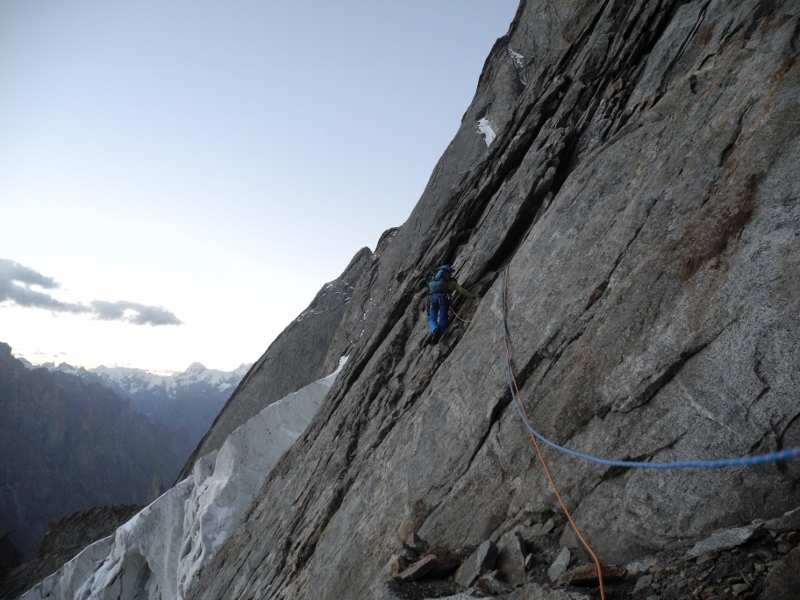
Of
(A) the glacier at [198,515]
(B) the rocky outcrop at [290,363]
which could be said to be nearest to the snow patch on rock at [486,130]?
(B) the rocky outcrop at [290,363]

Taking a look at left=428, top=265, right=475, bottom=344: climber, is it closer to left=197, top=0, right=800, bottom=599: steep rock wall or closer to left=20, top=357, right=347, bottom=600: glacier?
left=197, top=0, right=800, bottom=599: steep rock wall

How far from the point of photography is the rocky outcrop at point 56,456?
369ft

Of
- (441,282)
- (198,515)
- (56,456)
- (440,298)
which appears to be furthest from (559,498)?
(56,456)

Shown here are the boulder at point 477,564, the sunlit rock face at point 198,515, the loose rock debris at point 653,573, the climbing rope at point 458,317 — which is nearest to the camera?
the loose rock debris at point 653,573

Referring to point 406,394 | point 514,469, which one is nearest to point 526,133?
point 406,394

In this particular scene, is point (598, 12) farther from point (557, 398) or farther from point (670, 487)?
point (670, 487)

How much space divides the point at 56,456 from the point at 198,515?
163 meters

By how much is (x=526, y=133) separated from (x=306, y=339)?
87.0ft

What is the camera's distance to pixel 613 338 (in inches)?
284

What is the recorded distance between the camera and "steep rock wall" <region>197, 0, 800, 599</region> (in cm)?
589

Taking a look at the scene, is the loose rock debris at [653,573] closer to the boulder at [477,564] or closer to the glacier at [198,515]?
the boulder at [477,564]

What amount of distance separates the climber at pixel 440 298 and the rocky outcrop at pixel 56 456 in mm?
123845

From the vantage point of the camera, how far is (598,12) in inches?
595

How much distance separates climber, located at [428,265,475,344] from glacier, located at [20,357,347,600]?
430 inches
